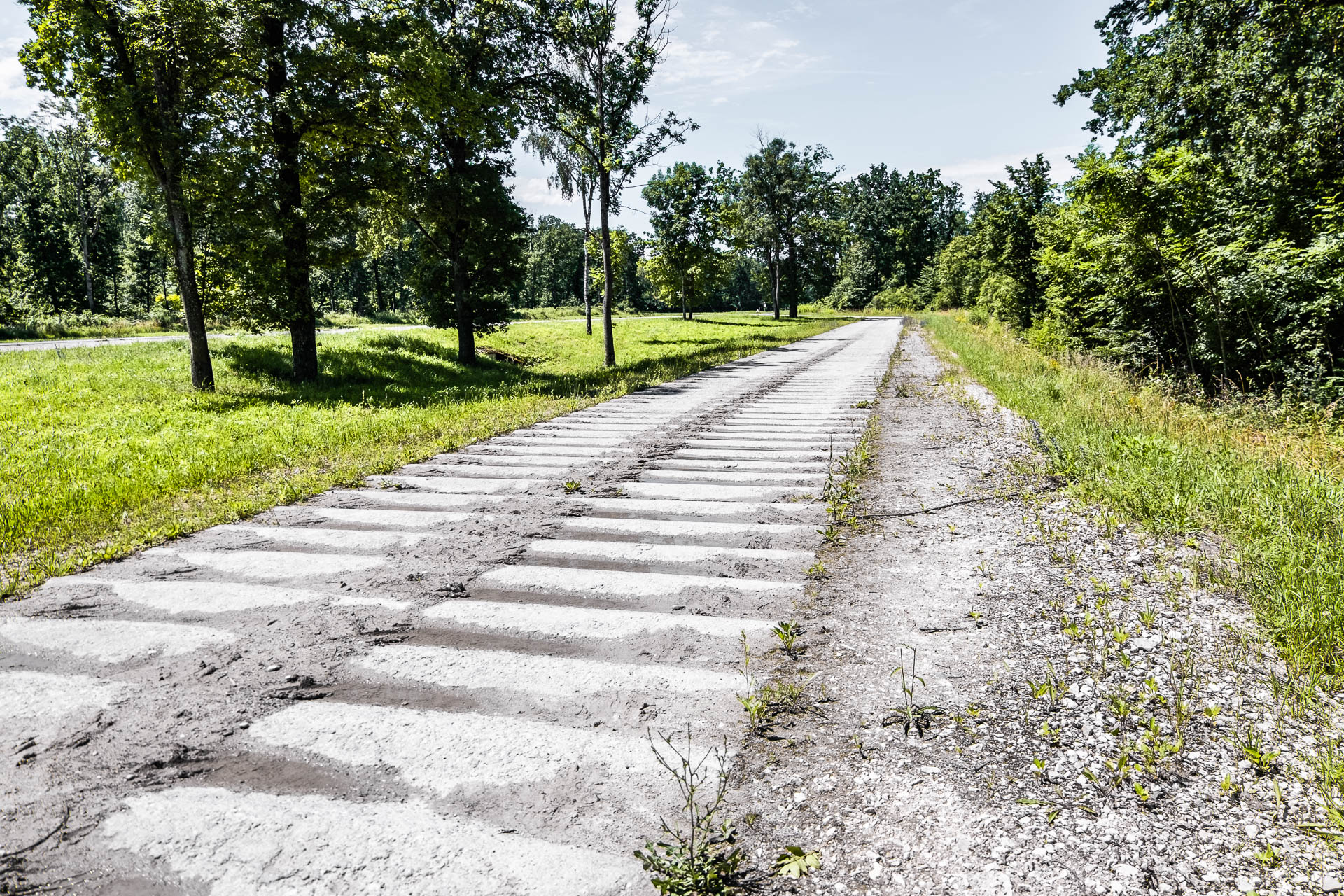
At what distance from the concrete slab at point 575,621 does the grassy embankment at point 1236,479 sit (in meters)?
2.46

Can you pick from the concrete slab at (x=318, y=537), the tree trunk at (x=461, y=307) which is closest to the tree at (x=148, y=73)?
the tree trunk at (x=461, y=307)

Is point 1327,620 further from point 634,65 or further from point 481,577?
point 634,65

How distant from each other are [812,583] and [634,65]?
16.5 meters

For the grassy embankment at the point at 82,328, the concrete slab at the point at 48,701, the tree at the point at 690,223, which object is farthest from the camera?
the tree at the point at 690,223

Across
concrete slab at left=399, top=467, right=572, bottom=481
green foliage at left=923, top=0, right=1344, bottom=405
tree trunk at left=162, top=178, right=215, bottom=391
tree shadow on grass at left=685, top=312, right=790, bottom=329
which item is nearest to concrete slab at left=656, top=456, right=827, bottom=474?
concrete slab at left=399, top=467, right=572, bottom=481

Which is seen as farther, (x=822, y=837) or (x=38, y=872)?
(x=822, y=837)

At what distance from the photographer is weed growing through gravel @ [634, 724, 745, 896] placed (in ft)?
6.08

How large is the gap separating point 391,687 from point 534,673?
2.01 feet

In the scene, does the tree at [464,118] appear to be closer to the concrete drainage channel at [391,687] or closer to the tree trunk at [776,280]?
the concrete drainage channel at [391,687]

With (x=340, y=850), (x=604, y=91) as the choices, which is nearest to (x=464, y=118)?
(x=604, y=91)

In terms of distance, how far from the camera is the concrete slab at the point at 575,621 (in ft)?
10.9

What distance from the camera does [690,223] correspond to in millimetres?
40344

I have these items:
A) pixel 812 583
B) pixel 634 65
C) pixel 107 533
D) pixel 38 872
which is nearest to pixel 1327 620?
pixel 812 583

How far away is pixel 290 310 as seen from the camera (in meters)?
12.8
